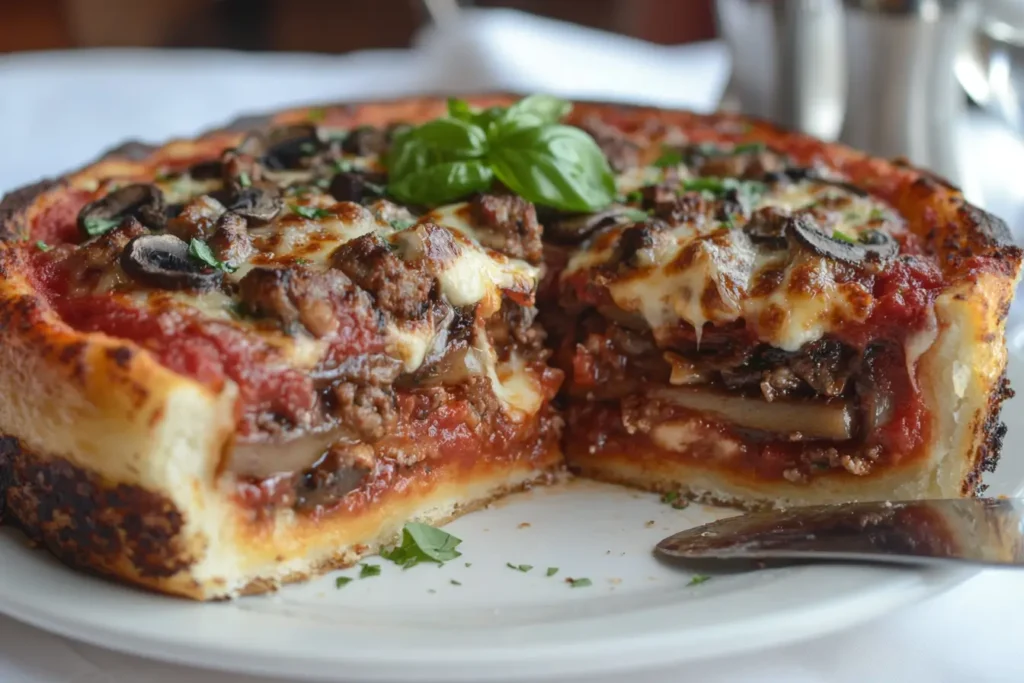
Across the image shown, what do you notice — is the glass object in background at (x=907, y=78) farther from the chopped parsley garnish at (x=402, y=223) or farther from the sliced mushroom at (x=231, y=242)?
the sliced mushroom at (x=231, y=242)

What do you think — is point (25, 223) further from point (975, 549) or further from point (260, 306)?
point (975, 549)

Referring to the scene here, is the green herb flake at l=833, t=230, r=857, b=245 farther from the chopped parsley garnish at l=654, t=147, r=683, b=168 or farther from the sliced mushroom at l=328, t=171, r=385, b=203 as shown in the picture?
the sliced mushroom at l=328, t=171, r=385, b=203

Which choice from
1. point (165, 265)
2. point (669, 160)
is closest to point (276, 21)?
point (669, 160)

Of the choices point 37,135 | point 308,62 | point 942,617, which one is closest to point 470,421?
point 942,617

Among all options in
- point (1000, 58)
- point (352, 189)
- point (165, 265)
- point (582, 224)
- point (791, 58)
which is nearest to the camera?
point (165, 265)

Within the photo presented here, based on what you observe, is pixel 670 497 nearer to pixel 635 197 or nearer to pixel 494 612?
pixel 494 612

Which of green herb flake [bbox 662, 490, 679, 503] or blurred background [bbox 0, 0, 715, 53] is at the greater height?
blurred background [bbox 0, 0, 715, 53]

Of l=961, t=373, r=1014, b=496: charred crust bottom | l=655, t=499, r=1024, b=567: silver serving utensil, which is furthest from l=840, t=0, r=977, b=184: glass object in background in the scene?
l=655, t=499, r=1024, b=567: silver serving utensil
